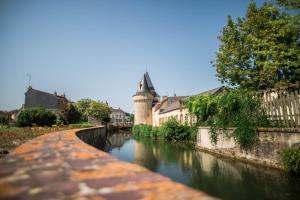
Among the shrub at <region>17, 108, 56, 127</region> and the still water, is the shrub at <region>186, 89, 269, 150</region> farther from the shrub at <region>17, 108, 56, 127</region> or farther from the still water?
the shrub at <region>17, 108, 56, 127</region>

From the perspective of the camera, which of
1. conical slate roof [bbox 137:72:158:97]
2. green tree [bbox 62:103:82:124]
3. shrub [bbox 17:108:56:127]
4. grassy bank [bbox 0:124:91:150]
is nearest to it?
grassy bank [bbox 0:124:91:150]

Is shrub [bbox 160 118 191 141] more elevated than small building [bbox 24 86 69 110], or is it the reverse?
small building [bbox 24 86 69 110]

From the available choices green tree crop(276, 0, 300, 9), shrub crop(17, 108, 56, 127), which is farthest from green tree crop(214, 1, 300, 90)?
shrub crop(17, 108, 56, 127)

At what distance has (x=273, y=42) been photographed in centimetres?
1332

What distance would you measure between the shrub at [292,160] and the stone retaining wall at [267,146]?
0.68 metres

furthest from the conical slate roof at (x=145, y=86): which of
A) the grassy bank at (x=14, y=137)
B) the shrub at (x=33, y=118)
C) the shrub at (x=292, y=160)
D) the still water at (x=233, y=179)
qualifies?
the shrub at (x=292, y=160)

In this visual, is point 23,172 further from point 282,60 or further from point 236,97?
point 282,60

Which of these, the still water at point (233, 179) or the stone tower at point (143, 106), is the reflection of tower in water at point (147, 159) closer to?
the still water at point (233, 179)

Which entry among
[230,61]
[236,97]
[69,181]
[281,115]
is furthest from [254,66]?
[69,181]

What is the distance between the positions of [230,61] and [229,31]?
2.83m

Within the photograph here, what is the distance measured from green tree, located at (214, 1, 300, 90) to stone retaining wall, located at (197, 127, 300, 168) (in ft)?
15.6

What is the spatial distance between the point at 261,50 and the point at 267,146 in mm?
7965

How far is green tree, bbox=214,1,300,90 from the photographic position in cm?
1297

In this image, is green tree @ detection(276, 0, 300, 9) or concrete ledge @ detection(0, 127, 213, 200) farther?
green tree @ detection(276, 0, 300, 9)
